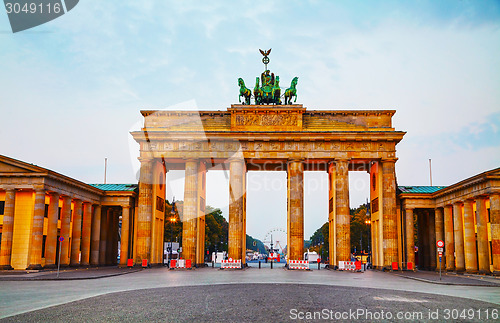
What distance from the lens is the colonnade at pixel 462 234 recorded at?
40.3 metres

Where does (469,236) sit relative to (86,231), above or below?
below

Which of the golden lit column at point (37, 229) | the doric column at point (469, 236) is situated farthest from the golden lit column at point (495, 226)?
the golden lit column at point (37, 229)

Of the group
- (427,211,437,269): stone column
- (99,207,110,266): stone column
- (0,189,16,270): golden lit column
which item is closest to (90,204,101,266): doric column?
(99,207,110,266): stone column

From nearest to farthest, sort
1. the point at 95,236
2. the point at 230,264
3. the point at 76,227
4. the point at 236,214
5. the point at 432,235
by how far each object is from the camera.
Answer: the point at 230,264 < the point at 76,227 < the point at 236,214 < the point at 95,236 < the point at 432,235

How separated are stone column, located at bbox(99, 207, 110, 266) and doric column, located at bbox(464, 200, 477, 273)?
39.0 meters

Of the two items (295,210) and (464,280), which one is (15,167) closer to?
(295,210)

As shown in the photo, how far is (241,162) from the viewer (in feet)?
180

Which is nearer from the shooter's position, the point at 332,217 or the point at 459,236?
the point at 459,236

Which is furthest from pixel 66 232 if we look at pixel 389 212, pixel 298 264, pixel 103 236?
pixel 389 212

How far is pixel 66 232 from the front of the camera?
48250mm

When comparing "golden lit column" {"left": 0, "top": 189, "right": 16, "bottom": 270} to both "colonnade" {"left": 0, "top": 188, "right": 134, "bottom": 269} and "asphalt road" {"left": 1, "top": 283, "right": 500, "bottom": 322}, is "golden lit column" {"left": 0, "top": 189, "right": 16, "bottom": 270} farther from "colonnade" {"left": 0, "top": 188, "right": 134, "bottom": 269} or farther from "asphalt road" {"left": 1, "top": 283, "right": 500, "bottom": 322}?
"asphalt road" {"left": 1, "top": 283, "right": 500, "bottom": 322}

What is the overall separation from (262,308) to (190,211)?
38.2 meters

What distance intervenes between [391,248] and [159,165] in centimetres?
2764

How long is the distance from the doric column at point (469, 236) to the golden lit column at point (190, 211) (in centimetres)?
2727
